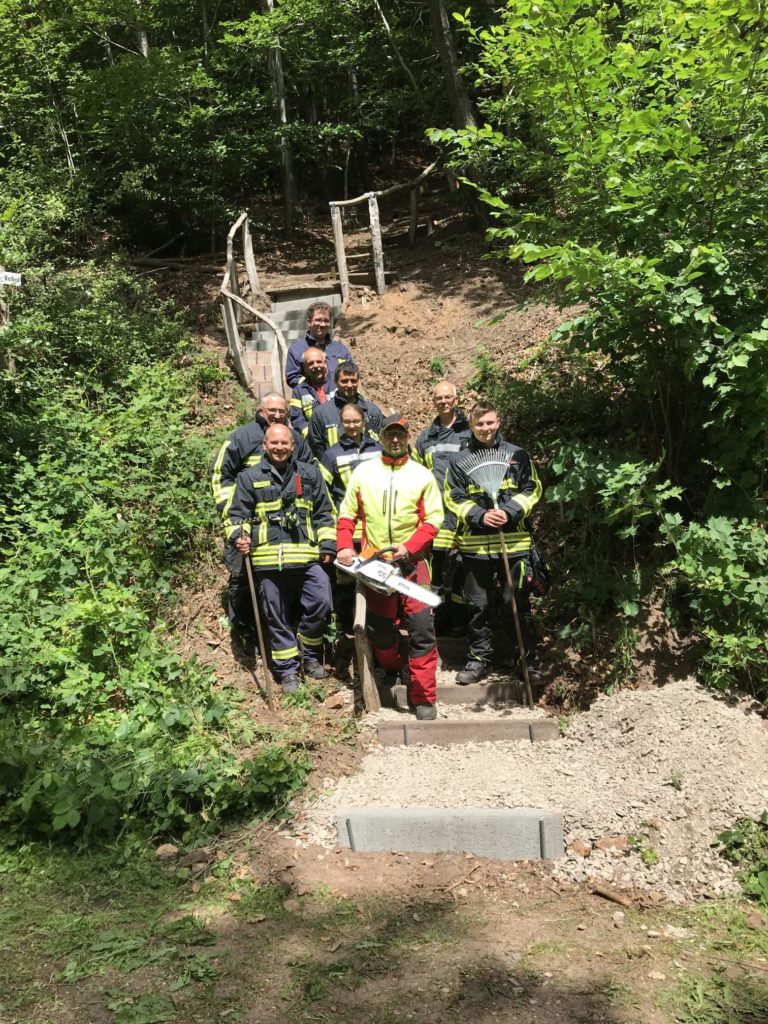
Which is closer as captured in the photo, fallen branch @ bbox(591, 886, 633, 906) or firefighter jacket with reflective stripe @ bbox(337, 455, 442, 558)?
fallen branch @ bbox(591, 886, 633, 906)

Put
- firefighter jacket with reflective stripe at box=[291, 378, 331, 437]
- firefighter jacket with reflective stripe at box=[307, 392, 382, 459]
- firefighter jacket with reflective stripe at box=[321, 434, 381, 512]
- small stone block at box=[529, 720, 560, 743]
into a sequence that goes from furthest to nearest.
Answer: firefighter jacket with reflective stripe at box=[291, 378, 331, 437] → firefighter jacket with reflective stripe at box=[307, 392, 382, 459] → firefighter jacket with reflective stripe at box=[321, 434, 381, 512] → small stone block at box=[529, 720, 560, 743]

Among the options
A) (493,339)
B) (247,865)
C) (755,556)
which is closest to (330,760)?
(247,865)

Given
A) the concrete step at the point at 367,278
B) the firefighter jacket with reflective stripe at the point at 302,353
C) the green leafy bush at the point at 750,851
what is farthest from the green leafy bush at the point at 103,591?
the concrete step at the point at 367,278

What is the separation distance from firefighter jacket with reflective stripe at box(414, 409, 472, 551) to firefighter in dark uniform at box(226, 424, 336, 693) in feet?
2.75

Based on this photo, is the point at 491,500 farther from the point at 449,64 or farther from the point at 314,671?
the point at 449,64

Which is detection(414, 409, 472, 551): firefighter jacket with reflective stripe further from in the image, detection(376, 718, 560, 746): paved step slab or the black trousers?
detection(376, 718, 560, 746): paved step slab

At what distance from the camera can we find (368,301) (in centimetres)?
1202

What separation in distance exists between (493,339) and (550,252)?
5392 mm

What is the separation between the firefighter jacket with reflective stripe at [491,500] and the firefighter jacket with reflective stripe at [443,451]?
0.54 feet

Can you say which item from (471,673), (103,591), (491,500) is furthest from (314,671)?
(491,500)

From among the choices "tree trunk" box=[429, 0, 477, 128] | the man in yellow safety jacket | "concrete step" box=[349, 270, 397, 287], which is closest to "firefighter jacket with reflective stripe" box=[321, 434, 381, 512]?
the man in yellow safety jacket

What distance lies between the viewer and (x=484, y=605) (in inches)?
227

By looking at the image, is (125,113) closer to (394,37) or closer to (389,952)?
(394,37)

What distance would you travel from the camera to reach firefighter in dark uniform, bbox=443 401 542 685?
18.5 feet
